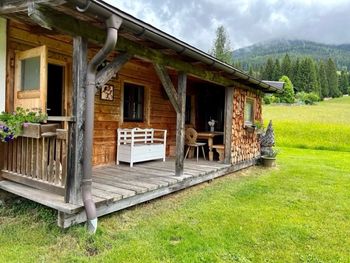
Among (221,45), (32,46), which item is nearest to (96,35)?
(32,46)

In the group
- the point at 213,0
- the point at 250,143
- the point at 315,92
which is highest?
the point at 213,0

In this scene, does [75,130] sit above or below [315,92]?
below

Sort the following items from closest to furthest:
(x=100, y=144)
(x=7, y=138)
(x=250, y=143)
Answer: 1. (x=7, y=138)
2. (x=100, y=144)
3. (x=250, y=143)

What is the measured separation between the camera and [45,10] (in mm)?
2990

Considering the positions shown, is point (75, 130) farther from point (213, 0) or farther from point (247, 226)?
point (213, 0)

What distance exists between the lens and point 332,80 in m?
64.9

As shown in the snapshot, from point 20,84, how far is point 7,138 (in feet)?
2.79

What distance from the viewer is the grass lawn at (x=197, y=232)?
9.71 ft

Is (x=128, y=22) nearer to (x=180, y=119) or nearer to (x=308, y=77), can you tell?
(x=180, y=119)

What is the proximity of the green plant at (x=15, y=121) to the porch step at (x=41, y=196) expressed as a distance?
25.7 inches

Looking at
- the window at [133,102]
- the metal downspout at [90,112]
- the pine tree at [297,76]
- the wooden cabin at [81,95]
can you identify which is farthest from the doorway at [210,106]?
the pine tree at [297,76]

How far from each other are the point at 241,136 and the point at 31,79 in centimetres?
549

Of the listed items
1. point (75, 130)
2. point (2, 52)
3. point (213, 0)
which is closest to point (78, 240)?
point (75, 130)

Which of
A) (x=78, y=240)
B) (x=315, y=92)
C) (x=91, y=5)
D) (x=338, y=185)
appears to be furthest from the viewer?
(x=315, y=92)
